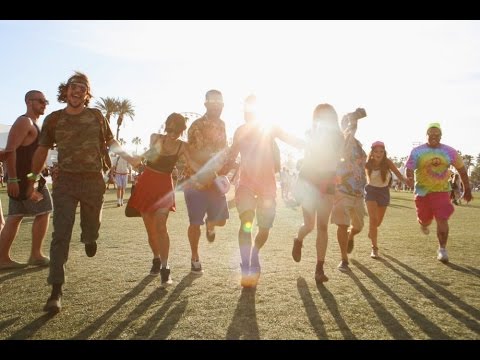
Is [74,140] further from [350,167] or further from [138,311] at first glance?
[350,167]

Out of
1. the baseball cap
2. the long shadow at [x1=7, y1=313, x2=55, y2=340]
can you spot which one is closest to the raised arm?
the baseball cap

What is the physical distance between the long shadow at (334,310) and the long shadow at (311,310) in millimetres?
137

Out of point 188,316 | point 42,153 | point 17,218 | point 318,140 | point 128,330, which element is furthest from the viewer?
point 17,218

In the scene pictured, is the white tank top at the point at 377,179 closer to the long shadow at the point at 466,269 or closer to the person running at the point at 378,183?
the person running at the point at 378,183

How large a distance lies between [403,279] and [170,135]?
3.44m

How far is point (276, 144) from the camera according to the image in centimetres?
525

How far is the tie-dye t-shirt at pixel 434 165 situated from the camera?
265 inches

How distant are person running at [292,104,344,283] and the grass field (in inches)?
29.2

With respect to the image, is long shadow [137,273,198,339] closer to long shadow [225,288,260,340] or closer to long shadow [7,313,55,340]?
long shadow [225,288,260,340]

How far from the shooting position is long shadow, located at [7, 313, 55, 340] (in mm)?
3107

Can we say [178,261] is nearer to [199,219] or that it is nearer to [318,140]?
[199,219]

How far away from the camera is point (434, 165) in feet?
22.1
